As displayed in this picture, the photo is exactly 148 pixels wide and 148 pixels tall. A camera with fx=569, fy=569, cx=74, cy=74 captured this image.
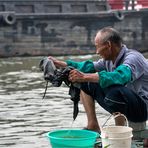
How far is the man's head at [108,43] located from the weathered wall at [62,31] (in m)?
20.6

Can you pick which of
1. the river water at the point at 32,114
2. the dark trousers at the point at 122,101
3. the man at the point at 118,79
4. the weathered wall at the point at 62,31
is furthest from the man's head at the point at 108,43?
the weathered wall at the point at 62,31

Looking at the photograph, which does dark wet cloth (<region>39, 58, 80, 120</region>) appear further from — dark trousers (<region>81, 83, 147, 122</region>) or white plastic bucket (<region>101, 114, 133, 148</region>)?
white plastic bucket (<region>101, 114, 133, 148</region>)

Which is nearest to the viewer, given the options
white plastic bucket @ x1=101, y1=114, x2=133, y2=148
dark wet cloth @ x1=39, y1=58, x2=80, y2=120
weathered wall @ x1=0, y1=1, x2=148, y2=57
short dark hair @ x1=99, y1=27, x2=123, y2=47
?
white plastic bucket @ x1=101, y1=114, x2=133, y2=148

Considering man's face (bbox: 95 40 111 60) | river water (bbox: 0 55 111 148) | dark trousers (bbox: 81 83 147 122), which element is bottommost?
river water (bbox: 0 55 111 148)

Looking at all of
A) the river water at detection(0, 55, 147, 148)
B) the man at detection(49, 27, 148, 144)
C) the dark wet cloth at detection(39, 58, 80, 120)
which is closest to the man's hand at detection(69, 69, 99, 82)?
the man at detection(49, 27, 148, 144)

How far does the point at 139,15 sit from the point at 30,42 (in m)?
7.09

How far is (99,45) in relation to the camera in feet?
17.0

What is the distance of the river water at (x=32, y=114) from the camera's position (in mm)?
6309

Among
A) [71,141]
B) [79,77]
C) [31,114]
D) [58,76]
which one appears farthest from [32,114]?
[71,141]

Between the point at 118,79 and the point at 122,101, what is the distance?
0.92 ft

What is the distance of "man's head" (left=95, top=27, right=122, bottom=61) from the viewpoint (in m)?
5.15

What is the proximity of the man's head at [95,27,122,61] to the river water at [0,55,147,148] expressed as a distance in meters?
1.19

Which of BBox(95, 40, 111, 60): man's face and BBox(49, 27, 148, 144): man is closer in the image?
BBox(49, 27, 148, 144): man

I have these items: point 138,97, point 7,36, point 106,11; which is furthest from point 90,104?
point 106,11
